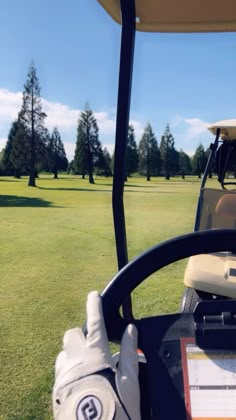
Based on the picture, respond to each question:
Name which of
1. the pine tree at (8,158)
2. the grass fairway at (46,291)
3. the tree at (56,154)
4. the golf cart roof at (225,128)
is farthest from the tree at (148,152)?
the golf cart roof at (225,128)

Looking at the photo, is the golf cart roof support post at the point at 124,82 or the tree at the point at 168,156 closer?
the golf cart roof support post at the point at 124,82

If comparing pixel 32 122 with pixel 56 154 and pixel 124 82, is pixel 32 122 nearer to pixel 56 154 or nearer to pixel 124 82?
pixel 56 154

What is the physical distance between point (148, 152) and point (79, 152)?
21.1 feet

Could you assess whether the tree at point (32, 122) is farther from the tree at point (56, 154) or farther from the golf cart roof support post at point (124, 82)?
the golf cart roof support post at point (124, 82)

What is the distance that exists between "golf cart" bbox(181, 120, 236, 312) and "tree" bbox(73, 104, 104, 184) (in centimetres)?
3195

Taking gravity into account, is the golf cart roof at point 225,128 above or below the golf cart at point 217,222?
above

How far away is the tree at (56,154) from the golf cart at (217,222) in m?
31.9

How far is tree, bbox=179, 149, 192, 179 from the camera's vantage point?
4769cm

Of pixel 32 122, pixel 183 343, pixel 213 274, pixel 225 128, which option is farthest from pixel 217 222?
pixel 32 122

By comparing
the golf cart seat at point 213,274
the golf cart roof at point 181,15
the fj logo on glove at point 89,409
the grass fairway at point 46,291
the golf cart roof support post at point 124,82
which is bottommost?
the grass fairway at point 46,291

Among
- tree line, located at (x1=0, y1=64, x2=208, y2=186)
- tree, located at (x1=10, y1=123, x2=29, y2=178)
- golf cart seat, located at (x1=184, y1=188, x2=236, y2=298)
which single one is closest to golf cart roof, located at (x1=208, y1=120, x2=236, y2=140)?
golf cart seat, located at (x1=184, y1=188, x2=236, y2=298)

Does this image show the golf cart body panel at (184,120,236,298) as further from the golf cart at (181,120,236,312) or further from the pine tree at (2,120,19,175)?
the pine tree at (2,120,19,175)

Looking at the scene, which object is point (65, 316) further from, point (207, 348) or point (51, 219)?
point (51, 219)

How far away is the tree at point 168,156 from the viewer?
139 feet
